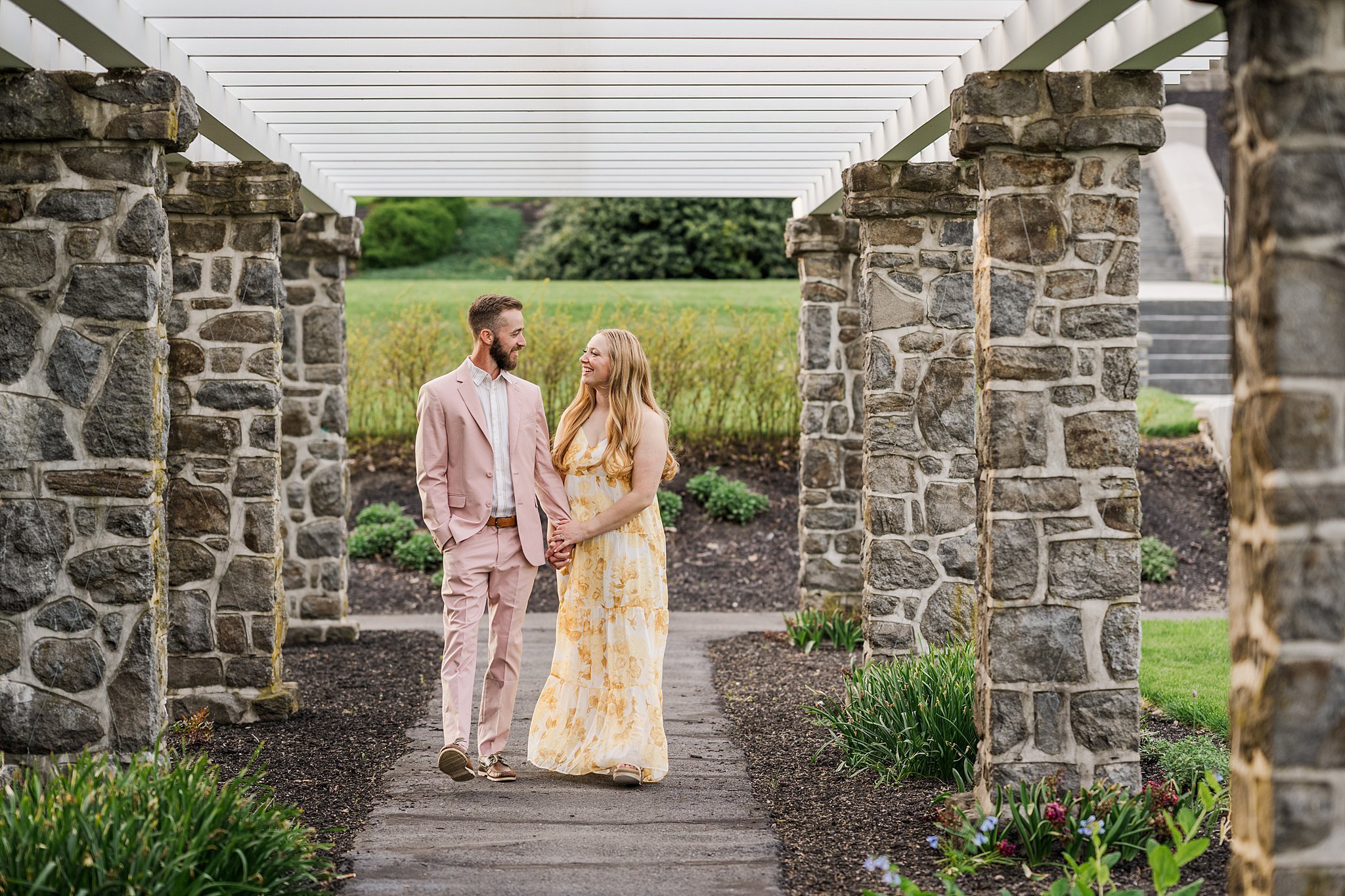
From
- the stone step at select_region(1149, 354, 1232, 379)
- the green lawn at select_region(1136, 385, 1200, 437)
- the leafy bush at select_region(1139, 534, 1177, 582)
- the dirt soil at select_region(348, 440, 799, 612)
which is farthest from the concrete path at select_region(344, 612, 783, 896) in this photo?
the stone step at select_region(1149, 354, 1232, 379)

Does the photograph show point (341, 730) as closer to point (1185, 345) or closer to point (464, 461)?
point (464, 461)

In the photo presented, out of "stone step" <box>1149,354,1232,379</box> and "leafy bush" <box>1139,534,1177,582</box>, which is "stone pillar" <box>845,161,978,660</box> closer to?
"leafy bush" <box>1139,534,1177,582</box>

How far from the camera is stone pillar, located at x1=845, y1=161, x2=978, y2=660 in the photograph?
667cm

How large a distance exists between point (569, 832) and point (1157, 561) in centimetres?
744

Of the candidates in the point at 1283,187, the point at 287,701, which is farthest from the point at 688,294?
the point at 1283,187

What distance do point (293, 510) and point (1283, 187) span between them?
Answer: 23.3 ft

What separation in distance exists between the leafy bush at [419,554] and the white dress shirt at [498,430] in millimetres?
6096

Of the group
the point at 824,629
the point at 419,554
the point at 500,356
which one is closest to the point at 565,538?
the point at 500,356

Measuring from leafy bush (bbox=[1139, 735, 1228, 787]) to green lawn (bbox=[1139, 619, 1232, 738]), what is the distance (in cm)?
54

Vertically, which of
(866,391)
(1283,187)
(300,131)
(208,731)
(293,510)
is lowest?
(208,731)

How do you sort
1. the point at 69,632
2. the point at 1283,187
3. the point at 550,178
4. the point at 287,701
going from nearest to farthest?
the point at 1283,187 → the point at 69,632 → the point at 287,701 → the point at 550,178

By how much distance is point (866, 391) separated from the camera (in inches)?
267

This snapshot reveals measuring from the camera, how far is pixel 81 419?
421cm

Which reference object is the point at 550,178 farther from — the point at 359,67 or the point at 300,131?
the point at 359,67
